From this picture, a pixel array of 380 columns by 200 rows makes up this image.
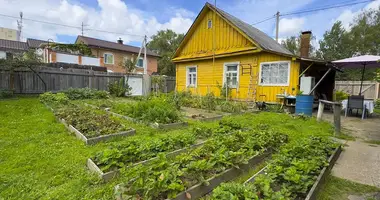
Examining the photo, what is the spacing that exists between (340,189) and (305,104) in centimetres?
546

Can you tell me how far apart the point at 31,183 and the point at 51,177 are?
191 millimetres

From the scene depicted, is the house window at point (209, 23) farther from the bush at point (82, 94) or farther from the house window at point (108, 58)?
the house window at point (108, 58)

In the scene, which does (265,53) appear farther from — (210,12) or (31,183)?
(31,183)

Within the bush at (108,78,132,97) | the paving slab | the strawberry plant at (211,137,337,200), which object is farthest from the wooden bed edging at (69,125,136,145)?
the bush at (108,78,132,97)

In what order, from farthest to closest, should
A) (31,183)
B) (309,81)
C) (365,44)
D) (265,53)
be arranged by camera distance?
(365,44) < (265,53) < (309,81) < (31,183)

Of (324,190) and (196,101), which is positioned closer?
(324,190)

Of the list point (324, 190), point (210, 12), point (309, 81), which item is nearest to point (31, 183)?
point (324, 190)

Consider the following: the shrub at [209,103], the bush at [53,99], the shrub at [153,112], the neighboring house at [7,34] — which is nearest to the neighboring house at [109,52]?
the bush at [53,99]

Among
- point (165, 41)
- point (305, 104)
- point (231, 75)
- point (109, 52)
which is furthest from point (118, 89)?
point (165, 41)

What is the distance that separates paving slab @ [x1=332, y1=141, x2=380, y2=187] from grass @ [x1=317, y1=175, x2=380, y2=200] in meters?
0.17

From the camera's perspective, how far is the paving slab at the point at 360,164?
267 centimetres

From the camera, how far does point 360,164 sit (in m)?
3.14

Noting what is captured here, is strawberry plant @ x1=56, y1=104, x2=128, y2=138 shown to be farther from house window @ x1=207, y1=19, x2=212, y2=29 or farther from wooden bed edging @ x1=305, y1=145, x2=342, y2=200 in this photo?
house window @ x1=207, y1=19, x2=212, y2=29

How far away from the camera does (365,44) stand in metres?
23.3
